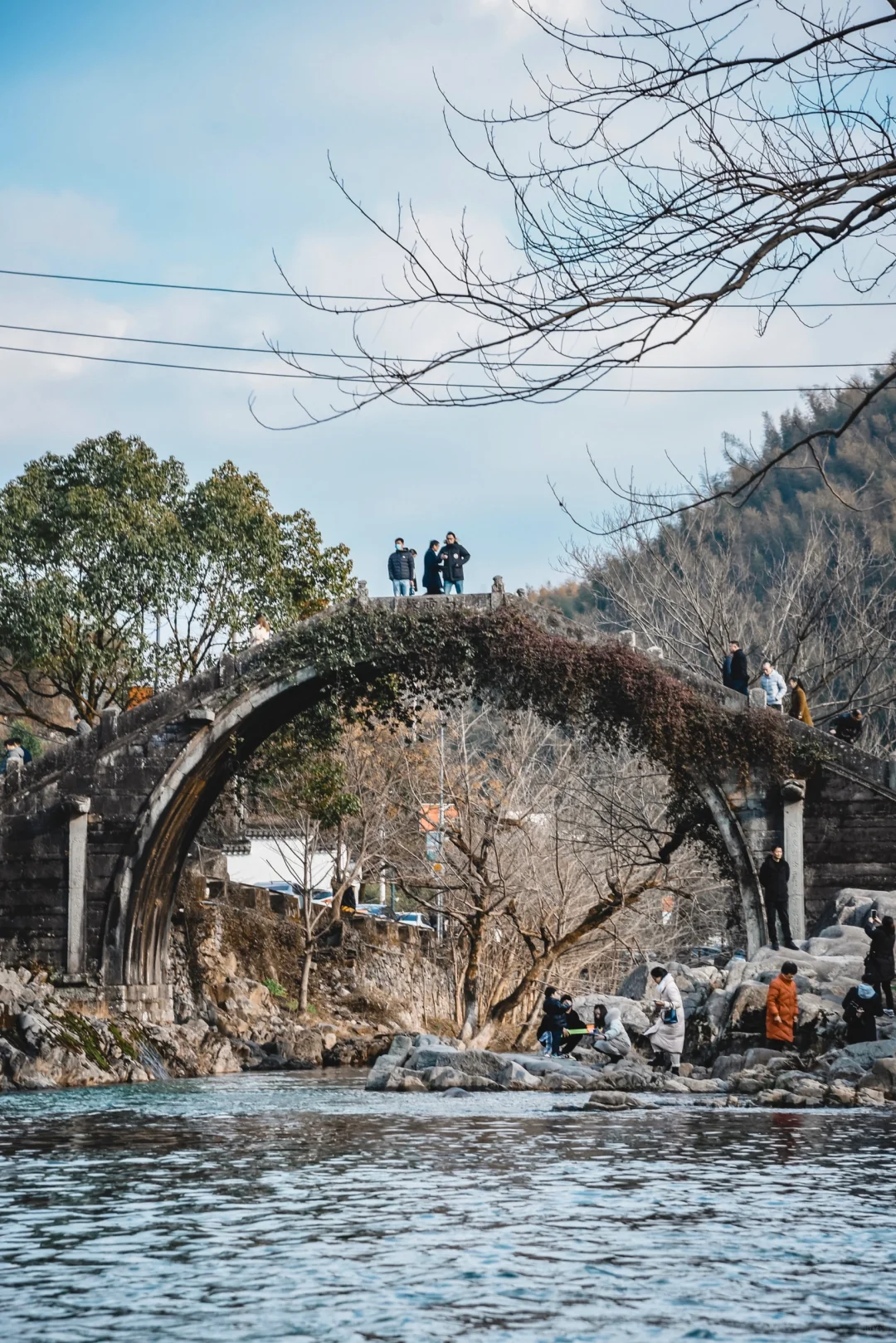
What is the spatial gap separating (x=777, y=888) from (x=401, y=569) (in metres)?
8.10

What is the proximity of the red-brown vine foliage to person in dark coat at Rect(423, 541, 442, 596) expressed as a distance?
0.75 meters

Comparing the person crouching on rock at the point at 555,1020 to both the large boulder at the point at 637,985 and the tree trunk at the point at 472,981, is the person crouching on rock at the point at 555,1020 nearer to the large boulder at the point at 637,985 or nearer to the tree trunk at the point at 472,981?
the large boulder at the point at 637,985

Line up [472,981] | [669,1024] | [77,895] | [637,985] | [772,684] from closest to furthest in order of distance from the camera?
[669,1024] < [77,895] < [772,684] < [637,985] < [472,981]

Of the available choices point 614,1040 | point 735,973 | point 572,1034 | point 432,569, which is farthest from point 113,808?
point 735,973

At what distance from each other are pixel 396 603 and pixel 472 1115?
11.7m

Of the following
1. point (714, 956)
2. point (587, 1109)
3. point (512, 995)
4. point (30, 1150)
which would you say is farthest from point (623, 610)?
point (30, 1150)

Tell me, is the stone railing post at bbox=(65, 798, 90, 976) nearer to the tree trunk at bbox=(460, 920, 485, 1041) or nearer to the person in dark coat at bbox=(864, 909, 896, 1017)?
the tree trunk at bbox=(460, 920, 485, 1041)

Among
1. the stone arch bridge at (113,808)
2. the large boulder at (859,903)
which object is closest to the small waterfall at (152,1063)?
the stone arch bridge at (113,808)

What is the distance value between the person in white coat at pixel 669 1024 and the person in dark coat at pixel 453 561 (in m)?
8.34

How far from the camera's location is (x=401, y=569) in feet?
85.5

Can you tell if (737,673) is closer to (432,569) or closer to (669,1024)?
(432,569)

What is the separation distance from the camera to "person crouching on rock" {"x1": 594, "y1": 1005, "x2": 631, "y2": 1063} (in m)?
20.5

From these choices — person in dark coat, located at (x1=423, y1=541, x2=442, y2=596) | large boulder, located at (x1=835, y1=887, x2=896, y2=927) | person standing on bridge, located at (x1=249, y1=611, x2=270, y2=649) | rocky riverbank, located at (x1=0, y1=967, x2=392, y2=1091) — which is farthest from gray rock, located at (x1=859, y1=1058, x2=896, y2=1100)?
person standing on bridge, located at (x1=249, y1=611, x2=270, y2=649)

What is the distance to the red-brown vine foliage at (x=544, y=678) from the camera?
23.8 m
